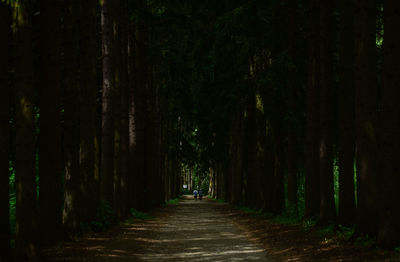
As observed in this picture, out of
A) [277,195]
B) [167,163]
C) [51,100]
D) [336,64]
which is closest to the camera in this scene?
[51,100]

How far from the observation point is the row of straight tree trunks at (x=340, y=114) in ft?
33.3

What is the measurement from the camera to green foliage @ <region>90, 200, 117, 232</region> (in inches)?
629

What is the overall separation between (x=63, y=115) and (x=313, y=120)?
26.7 ft

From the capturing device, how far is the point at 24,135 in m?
8.96

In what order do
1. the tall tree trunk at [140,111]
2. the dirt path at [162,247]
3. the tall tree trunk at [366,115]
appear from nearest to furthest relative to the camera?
1. the tall tree trunk at [366,115]
2. the dirt path at [162,247]
3. the tall tree trunk at [140,111]

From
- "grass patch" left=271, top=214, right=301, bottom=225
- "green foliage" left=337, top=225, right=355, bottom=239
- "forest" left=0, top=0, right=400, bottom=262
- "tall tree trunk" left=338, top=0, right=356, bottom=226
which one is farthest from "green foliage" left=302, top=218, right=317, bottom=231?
"green foliage" left=337, top=225, right=355, bottom=239

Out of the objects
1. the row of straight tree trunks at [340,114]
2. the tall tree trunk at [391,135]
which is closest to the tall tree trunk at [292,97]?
the row of straight tree trunks at [340,114]

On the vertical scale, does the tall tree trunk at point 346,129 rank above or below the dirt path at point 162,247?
above

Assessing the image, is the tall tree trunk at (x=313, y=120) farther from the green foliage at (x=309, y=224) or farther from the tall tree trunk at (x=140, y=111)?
the tall tree trunk at (x=140, y=111)

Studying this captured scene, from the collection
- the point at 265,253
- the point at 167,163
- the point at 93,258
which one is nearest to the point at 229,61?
the point at 265,253

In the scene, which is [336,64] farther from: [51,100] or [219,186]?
[219,186]

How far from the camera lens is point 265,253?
12.3 meters

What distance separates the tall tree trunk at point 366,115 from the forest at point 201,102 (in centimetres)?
2

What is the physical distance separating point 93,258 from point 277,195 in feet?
43.4
